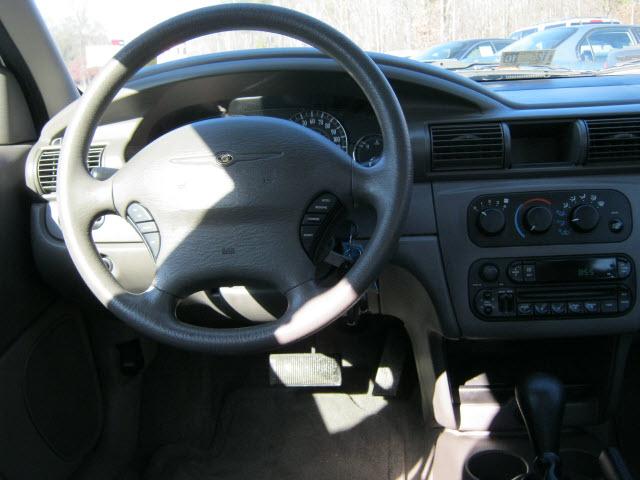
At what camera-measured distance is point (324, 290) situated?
1.29 metres

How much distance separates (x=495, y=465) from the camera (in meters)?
1.92

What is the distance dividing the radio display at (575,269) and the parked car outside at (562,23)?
1.00 meters

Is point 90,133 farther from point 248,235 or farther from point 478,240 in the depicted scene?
point 478,240

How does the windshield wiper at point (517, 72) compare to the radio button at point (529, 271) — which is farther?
the windshield wiper at point (517, 72)

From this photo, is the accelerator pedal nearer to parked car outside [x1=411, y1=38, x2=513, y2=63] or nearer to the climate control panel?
the climate control panel

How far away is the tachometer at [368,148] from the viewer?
69.3 inches

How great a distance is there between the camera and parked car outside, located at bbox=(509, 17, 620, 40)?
2275 millimetres

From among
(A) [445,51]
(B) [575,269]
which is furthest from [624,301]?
(A) [445,51]

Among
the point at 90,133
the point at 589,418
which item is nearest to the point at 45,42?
the point at 90,133

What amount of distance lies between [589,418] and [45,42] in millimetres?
2040

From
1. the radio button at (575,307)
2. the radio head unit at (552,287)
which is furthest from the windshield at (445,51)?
the radio button at (575,307)

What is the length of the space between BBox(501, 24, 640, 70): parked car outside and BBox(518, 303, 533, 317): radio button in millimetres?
980

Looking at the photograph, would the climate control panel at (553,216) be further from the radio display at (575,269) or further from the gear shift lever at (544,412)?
the gear shift lever at (544,412)

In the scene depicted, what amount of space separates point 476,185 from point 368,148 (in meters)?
0.31
